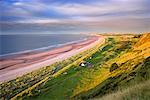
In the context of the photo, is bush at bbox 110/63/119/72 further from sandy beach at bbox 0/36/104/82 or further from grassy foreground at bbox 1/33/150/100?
sandy beach at bbox 0/36/104/82

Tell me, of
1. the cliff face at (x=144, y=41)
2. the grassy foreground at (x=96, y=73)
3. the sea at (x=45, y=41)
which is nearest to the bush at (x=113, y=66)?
the grassy foreground at (x=96, y=73)

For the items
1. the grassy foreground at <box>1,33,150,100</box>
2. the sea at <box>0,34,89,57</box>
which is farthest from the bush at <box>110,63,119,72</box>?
the sea at <box>0,34,89,57</box>

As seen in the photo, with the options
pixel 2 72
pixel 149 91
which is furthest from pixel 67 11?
pixel 149 91

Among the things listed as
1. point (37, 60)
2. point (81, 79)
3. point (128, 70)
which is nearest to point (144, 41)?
point (128, 70)

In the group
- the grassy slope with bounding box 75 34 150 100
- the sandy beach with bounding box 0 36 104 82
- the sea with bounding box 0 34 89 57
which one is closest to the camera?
the grassy slope with bounding box 75 34 150 100

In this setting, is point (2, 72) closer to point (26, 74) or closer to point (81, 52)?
point (26, 74)

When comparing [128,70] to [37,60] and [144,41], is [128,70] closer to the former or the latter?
[144,41]
